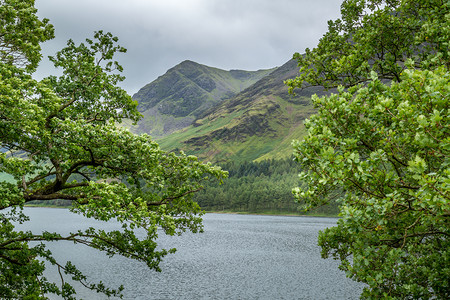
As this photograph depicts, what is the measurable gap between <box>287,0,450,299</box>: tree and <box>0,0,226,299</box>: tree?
7.10m

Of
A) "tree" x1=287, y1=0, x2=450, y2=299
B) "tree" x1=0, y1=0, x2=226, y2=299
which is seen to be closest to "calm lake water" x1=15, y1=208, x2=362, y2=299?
"tree" x1=0, y1=0, x2=226, y2=299

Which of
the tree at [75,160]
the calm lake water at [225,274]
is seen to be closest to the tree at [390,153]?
the tree at [75,160]

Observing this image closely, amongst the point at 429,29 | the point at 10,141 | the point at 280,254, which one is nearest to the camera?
the point at 429,29

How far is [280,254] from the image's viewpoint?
7625 cm

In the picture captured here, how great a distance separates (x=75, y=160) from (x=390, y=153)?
14500 millimetres

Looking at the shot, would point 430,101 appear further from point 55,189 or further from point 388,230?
point 55,189

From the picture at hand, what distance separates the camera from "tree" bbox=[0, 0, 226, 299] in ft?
39.3

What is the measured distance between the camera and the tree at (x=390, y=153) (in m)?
8.09

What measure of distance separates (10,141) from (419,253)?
2185 cm

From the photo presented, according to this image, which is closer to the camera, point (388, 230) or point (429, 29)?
point (388, 230)

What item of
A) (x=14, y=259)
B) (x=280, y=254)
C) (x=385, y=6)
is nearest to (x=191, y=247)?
(x=280, y=254)

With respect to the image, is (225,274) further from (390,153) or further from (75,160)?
(390,153)

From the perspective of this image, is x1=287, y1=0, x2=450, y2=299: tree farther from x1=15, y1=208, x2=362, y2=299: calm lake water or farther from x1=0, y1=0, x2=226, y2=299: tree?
x1=15, y1=208, x2=362, y2=299: calm lake water

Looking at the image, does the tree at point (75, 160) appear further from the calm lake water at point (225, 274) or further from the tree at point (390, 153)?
the calm lake water at point (225, 274)
